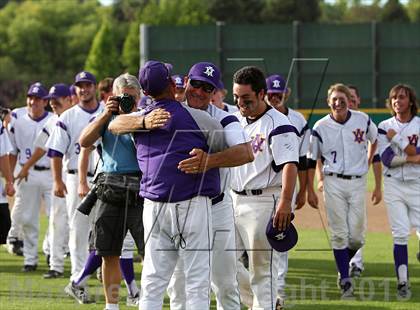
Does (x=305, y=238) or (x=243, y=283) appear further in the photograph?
(x=305, y=238)

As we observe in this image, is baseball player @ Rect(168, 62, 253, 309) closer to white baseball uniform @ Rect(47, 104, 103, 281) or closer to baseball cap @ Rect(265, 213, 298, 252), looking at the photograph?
baseball cap @ Rect(265, 213, 298, 252)

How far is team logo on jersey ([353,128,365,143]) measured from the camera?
36.5 ft

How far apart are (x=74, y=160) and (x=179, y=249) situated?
4392 mm

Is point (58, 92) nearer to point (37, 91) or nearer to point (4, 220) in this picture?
point (37, 91)

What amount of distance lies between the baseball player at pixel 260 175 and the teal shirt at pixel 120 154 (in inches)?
41.2

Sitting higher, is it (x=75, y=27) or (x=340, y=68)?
(x=75, y=27)

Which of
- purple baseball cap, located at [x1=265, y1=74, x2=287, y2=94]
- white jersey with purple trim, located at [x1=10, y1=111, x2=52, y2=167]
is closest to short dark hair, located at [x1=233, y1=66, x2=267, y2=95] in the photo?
purple baseball cap, located at [x1=265, y1=74, x2=287, y2=94]

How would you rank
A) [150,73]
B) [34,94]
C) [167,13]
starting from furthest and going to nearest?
1. [167,13]
2. [34,94]
3. [150,73]

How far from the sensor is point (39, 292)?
10992 mm

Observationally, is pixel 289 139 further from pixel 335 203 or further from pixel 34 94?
pixel 34 94

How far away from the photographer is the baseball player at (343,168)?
1105 centimetres

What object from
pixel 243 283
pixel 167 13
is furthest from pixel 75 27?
pixel 243 283

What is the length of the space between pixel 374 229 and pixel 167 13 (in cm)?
7461

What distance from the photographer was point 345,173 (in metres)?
11.1
